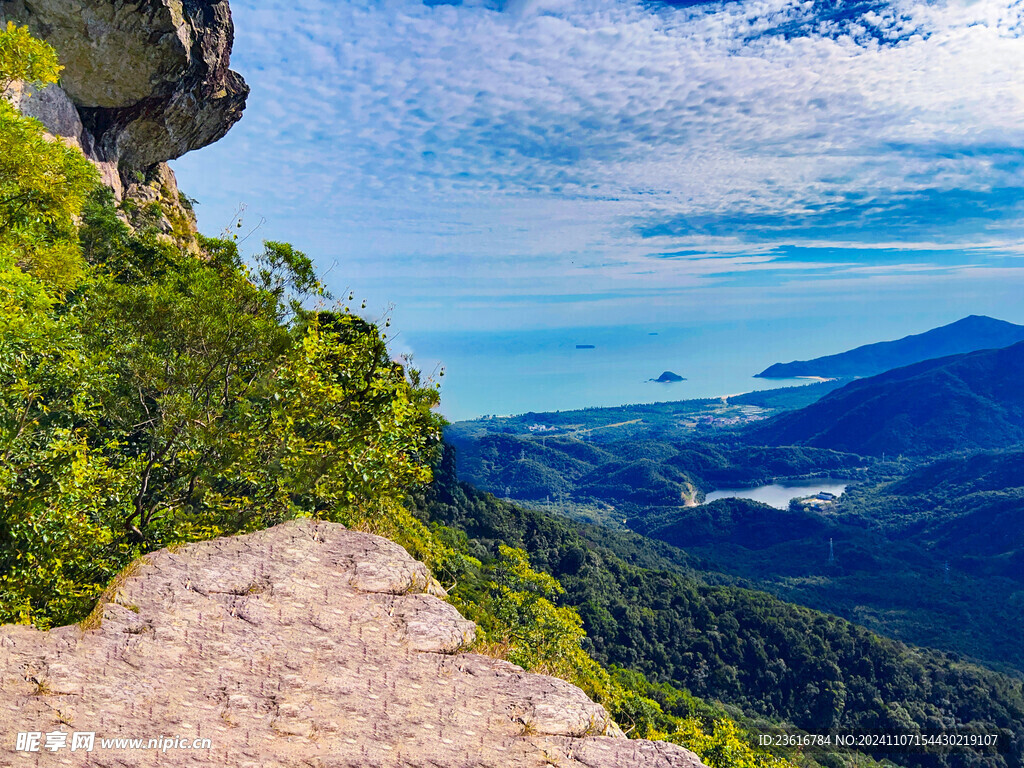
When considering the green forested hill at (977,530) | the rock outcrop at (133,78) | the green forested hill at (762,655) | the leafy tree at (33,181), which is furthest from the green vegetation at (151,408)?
the green forested hill at (977,530)

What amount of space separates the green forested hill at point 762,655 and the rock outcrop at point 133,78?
159 feet

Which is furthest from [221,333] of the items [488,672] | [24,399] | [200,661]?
[488,672]

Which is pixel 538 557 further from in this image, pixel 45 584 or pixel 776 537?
pixel 776 537

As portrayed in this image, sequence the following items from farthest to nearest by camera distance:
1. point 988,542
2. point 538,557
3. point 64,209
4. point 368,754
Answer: point 988,542
point 538,557
point 64,209
point 368,754

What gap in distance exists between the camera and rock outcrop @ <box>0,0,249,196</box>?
89.2 ft

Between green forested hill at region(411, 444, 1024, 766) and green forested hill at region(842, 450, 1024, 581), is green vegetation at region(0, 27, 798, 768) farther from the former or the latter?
green forested hill at region(842, 450, 1024, 581)

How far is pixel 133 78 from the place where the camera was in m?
30.7

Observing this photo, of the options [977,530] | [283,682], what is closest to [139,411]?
[283,682]

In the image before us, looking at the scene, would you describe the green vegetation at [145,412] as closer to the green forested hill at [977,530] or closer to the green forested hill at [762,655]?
the green forested hill at [762,655]

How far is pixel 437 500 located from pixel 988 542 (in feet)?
581

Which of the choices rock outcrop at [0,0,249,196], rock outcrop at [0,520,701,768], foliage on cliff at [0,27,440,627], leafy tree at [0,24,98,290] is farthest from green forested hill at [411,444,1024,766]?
rock outcrop at [0,520,701,768]

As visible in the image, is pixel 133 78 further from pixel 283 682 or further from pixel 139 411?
pixel 283 682

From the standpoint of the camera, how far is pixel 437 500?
79.7 meters

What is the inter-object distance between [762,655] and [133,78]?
87352mm
